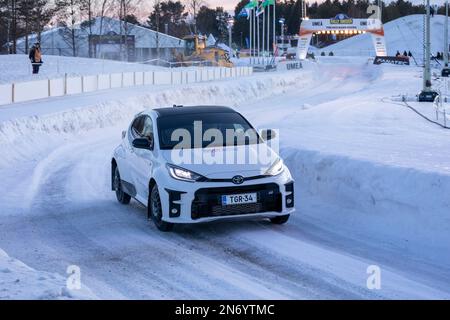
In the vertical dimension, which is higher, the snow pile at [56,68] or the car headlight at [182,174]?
the snow pile at [56,68]

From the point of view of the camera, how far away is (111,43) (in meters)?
88.2

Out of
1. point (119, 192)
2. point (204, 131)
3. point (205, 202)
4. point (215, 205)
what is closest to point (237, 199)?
point (215, 205)

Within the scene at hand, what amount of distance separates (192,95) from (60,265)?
3213 centimetres

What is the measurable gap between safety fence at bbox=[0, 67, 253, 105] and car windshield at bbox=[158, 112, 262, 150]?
58.6 feet

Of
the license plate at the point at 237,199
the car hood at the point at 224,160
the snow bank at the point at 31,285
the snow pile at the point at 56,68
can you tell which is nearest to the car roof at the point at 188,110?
the car hood at the point at 224,160

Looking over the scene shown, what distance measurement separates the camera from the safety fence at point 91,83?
2827 centimetres

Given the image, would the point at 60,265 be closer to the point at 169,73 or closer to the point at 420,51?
the point at 169,73

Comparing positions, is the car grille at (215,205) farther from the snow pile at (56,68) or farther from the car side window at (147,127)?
the snow pile at (56,68)

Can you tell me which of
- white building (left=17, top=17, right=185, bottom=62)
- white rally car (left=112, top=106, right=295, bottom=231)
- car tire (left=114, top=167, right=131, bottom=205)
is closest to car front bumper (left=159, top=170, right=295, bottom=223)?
white rally car (left=112, top=106, right=295, bottom=231)

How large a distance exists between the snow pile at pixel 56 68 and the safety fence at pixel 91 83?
19.2 ft

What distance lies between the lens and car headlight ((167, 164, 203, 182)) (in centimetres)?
916

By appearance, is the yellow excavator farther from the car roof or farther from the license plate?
the license plate

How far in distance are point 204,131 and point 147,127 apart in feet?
3.48

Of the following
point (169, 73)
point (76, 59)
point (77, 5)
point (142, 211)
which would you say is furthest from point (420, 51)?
point (142, 211)
